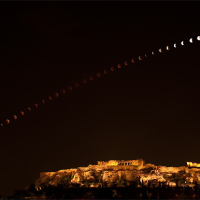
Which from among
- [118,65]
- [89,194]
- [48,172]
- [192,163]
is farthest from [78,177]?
[118,65]

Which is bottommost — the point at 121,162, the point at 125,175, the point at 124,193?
the point at 124,193

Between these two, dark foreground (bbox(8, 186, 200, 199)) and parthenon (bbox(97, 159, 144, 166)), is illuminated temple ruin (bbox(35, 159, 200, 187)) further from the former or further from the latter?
dark foreground (bbox(8, 186, 200, 199))

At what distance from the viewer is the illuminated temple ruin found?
4528 cm

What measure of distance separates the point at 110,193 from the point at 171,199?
6.73m

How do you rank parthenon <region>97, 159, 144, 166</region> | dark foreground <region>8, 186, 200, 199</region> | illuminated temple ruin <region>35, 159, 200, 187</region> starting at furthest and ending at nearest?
parthenon <region>97, 159, 144, 166</region> < illuminated temple ruin <region>35, 159, 200, 187</region> < dark foreground <region>8, 186, 200, 199</region>

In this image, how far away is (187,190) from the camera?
38.1 meters

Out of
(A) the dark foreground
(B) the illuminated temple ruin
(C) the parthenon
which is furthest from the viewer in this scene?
(C) the parthenon

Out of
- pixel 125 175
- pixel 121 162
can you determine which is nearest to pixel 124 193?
pixel 125 175

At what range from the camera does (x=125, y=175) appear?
47625 mm

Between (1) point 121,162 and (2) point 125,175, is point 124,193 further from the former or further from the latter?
(1) point 121,162

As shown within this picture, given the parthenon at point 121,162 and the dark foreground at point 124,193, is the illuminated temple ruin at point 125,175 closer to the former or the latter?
the parthenon at point 121,162

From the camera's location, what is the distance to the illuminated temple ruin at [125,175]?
1783 inches

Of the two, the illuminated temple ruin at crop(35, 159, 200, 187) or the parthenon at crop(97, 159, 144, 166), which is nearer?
the illuminated temple ruin at crop(35, 159, 200, 187)

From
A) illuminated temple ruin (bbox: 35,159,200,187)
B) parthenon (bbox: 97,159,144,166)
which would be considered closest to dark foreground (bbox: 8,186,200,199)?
illuminated temple ruin (bbox: 35,159,200,187)
